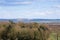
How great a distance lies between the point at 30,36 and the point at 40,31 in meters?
1.82

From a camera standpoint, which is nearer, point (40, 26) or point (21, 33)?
point (21, 33)

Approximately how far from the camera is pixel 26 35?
24.6m

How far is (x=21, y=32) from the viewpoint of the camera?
80.5ft

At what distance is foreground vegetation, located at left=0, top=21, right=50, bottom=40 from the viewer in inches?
966

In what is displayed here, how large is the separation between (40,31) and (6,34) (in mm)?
3973

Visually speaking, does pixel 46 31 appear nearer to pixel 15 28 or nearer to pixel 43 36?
pixel 43 36

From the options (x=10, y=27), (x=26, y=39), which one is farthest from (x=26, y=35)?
(x=10, y=27)

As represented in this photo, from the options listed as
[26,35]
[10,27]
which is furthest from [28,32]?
[10,27]

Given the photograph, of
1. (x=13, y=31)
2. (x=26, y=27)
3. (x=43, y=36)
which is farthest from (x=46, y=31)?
(x=13, y=31)

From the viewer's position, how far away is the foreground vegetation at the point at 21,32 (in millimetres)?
24547

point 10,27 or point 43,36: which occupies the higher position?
point 10,27

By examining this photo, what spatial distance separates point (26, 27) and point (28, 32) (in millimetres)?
1430

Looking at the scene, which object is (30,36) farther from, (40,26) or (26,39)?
(40,26)

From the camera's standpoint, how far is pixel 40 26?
2744 cm
